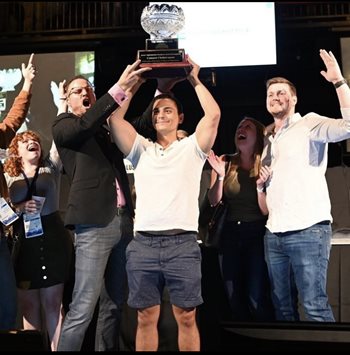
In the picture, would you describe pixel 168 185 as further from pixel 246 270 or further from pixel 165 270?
pixel 246 270

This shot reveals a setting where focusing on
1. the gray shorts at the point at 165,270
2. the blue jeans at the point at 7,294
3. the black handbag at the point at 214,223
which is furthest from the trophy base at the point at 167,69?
the blue jeans at the point at 7,294

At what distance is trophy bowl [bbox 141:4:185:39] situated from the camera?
3.13 meters

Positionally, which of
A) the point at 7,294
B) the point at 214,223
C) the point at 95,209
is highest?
the point at 95,209

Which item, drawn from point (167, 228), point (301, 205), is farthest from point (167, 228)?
point (301, 205)

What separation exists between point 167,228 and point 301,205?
69 cm

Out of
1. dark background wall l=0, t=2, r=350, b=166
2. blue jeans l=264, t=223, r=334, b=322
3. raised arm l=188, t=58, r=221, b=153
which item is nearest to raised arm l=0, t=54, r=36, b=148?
raised arm l=188, t=58, r=221, b=153

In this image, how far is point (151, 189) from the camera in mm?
2650

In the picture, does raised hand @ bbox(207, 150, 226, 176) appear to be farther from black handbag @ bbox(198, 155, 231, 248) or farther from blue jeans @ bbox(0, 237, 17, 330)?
blue jeans @ bbox(0, 237, 17, 330)

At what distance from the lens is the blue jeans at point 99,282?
105 inches

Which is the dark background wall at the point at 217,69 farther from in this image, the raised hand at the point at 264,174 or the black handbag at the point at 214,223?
the raised hand at the point at 264,174

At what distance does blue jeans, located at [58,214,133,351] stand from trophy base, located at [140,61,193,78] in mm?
706

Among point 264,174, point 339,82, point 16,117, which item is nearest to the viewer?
point 339,82

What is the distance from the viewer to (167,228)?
102 inches

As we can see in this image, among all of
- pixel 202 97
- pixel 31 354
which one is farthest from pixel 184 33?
pixel 31 354
